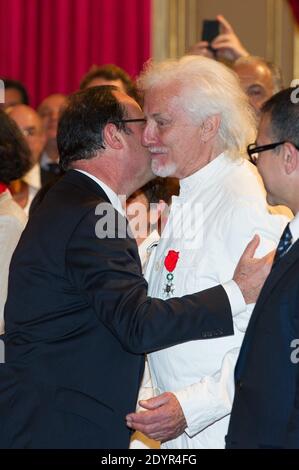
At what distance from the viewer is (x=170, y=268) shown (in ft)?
9.46


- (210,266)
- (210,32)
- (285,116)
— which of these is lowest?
(210,266)

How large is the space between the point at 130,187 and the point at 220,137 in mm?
296

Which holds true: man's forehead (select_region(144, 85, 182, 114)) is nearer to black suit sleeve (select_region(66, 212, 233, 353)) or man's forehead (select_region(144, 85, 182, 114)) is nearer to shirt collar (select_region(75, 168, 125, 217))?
shirt collar (select_region(75, 168, 125, 217))

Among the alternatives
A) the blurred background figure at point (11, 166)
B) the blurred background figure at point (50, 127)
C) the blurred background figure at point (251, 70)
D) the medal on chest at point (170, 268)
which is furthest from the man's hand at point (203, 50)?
the medal on chest at point (170, 268)

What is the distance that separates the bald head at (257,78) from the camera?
4648 mm

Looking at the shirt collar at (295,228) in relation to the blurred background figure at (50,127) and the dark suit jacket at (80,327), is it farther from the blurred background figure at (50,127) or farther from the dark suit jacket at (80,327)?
the blurred background figure at (50,127)

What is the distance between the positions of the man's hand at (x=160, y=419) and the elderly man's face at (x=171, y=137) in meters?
0.66

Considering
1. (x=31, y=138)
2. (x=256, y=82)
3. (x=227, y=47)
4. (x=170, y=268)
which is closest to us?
(x=170, y=268)

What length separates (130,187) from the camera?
2.98m

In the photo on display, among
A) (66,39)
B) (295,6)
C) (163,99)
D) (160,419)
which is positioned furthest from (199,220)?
(66,39)

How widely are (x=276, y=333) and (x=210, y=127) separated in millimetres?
814

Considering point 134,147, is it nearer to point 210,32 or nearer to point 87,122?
point 87,122

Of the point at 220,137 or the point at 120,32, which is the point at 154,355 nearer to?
the point at 220,137
